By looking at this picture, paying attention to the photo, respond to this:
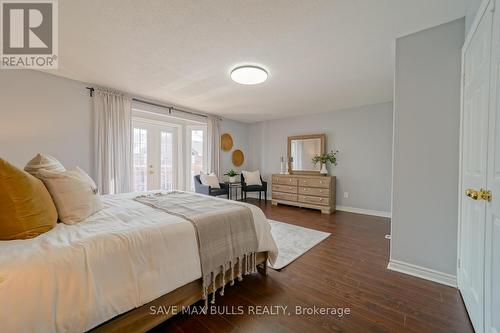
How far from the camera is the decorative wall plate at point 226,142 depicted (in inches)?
217

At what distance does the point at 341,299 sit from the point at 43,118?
4154 millimetres

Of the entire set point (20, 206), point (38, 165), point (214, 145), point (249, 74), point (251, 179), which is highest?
point (249, 74)

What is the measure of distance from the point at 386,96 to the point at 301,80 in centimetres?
194

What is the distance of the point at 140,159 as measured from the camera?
423 cm

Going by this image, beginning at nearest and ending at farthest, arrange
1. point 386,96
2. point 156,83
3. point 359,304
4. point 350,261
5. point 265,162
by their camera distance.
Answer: point 359,304 < point 350,261 < point 156,83 < point 386,96 < point 265,162

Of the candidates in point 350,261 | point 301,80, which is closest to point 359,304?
point 350,261

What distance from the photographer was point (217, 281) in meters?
1.61

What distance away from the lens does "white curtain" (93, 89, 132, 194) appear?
3.19 metres

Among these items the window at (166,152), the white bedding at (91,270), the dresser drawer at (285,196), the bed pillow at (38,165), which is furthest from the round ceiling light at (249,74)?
the dresser drawer at (285,196)

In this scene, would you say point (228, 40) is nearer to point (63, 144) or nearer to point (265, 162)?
point (63, 144)

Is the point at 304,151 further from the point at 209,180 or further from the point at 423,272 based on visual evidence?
the point at 423,272

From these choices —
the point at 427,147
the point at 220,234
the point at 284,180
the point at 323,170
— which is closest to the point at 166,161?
the point at 284,180

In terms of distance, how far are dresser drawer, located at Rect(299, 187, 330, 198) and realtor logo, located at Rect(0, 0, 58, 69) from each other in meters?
4.63

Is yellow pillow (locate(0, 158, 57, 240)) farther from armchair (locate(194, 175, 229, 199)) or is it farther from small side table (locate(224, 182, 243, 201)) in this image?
small side table (locate(224, 182, 243, 201))
